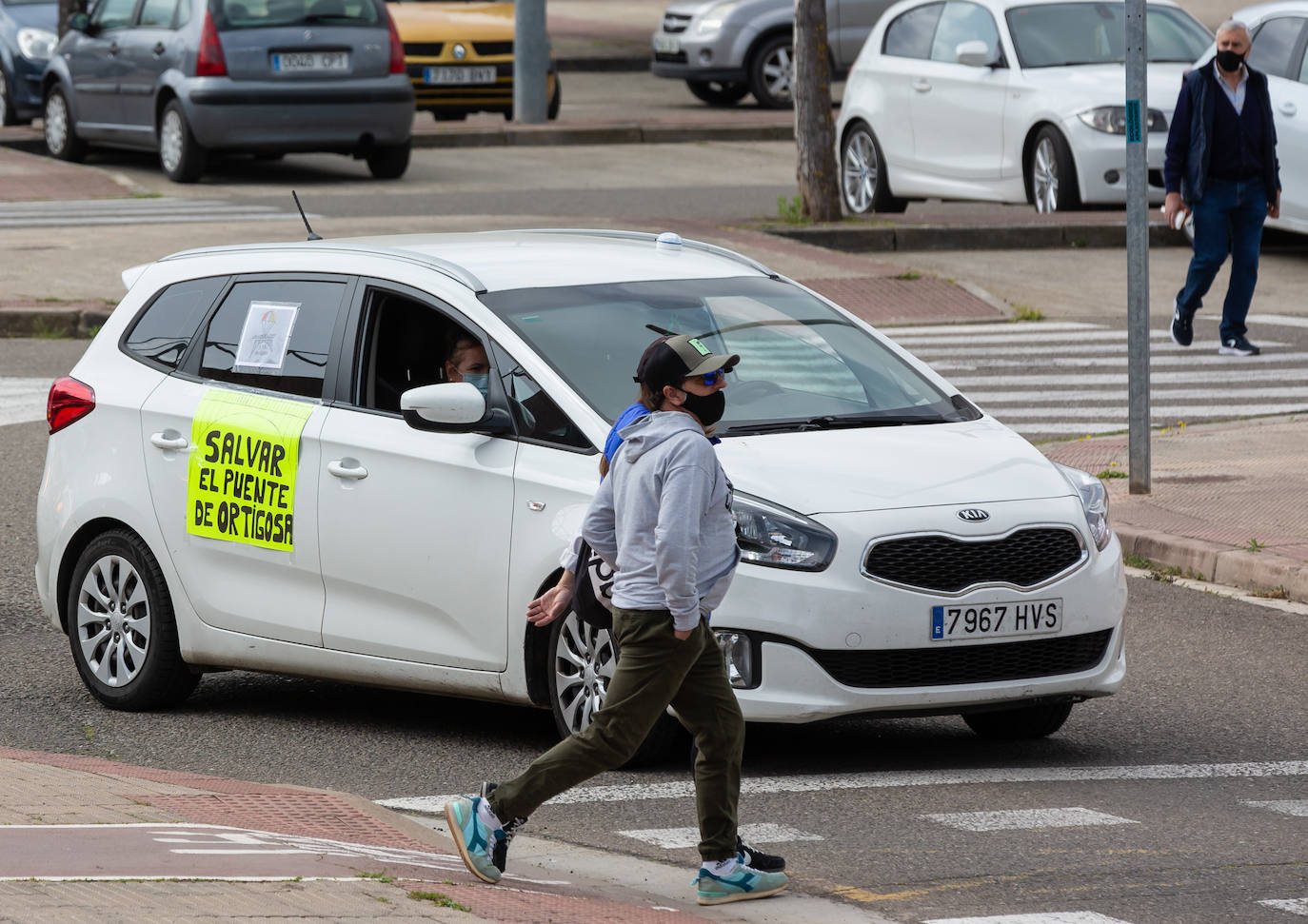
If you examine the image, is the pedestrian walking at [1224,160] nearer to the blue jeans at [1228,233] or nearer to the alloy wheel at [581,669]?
the blue jeans at [1228,233]

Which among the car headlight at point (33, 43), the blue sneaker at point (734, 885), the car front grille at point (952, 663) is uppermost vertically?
the car headlight at point (33, 43)

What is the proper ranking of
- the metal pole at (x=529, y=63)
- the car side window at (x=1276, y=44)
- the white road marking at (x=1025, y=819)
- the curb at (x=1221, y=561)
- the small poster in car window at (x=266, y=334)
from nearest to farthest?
the white road marking at (x=1025, y=819) → the small poster in car window at (x=266, y=334) → the curb at (x=1221, y=561) → the car side window at (x=1276, y=44) → the metal pole at (x=529, y=63)

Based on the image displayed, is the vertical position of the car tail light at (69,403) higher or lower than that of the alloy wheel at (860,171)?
higher

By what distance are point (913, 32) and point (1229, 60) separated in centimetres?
676

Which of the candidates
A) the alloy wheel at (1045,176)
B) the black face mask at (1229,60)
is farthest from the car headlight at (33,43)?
the black face mask at (1229,60)

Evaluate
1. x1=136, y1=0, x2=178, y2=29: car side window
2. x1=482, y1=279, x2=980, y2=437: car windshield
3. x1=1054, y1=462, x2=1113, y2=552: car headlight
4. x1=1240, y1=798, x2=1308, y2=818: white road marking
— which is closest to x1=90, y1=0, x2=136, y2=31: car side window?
x1=136, y1=0, x2=178, y2=29: car side window

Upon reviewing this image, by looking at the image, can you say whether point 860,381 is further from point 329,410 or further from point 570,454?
point 329,410

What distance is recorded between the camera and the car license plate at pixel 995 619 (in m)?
6.70

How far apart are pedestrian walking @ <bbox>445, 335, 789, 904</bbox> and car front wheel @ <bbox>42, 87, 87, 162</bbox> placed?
20000 millimetres

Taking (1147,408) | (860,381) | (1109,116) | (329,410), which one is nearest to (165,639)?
(329,410)

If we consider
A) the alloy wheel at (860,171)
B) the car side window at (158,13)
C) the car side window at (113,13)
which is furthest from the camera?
the car side window at (113,13)

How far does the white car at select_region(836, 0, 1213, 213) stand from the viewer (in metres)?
19.2

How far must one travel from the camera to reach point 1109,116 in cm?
1884

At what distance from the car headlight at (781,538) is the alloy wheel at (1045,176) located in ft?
44.1
